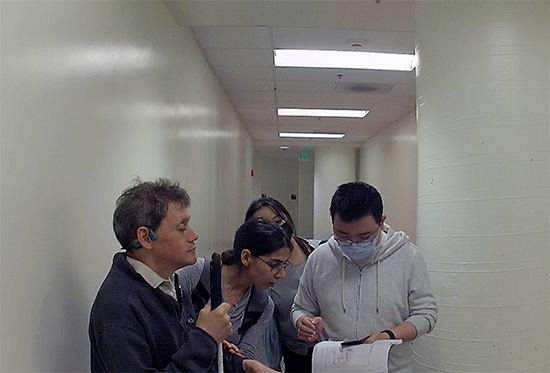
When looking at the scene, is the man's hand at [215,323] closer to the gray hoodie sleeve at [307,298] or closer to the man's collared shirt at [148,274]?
the man's collared shirt at [148,274]

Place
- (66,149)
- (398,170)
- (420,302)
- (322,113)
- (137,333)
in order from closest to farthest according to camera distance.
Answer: (137,333) < (66,149) < (420,302) < (322,113) < (398,170)

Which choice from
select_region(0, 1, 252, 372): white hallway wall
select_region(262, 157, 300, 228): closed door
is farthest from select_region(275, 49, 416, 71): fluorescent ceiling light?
select_region(262, 157, 300, 228): closed door

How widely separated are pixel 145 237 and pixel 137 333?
0.90ft

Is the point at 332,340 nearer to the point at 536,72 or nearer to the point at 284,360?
the point at 284,360

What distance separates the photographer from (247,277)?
1813 mm

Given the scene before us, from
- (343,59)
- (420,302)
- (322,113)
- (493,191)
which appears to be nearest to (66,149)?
(420,302)

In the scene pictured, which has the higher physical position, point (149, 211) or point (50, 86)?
point (50, 86)

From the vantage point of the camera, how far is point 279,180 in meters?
13.8

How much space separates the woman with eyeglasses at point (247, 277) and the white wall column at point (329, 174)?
910 centimetres

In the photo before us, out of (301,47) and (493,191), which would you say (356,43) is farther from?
(493,191)

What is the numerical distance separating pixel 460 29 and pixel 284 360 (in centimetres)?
183

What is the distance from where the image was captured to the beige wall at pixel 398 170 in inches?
272

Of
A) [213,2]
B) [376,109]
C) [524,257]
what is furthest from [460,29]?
[376,109]

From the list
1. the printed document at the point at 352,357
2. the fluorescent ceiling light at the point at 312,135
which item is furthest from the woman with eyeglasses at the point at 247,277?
the fluorescent ceiling light at the point at 312,135
